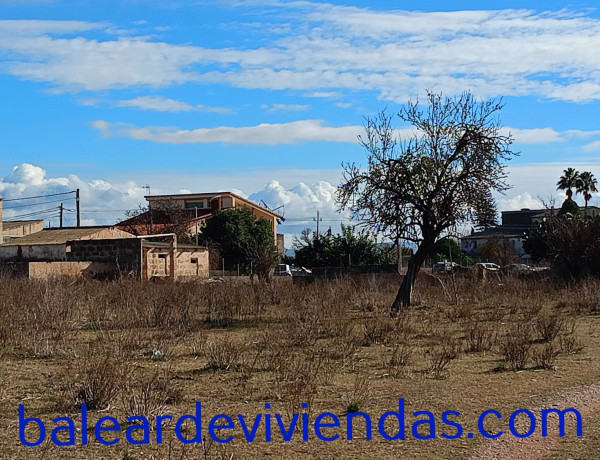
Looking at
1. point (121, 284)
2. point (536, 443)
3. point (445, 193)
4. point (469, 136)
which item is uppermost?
point (469, 136)

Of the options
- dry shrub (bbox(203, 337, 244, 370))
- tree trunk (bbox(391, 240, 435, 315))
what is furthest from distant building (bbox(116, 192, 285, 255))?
dry shrub (bbox(203, 337, 244, 370))

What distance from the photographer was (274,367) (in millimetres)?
11852

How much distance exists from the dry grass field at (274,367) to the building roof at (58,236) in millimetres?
29031

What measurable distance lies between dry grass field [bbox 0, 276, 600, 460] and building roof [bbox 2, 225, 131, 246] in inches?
1143

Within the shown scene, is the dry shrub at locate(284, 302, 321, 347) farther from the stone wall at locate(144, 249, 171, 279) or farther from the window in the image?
the window

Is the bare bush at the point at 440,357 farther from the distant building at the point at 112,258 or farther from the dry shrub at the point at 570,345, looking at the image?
the distant building at the point at 112,258

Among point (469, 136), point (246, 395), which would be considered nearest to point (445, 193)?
point (469, 136)

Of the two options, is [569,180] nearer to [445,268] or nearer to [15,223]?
[445,268]

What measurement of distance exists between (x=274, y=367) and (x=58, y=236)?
42.8m

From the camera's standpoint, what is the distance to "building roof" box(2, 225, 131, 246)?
49406 millimetres

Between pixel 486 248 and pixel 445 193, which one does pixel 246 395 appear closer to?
pixel 445 193

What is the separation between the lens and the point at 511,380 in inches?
449

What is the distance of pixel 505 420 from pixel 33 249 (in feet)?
141

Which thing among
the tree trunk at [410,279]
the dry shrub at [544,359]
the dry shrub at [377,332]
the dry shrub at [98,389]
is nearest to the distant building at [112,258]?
the tree trunk at [410,279]
